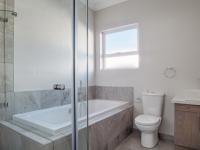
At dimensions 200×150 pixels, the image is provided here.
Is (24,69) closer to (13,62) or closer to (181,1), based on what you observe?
(13,62)

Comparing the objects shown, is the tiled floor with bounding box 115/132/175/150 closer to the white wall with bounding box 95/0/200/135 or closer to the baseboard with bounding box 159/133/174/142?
the baseboard with bounding box 159/133/174/142

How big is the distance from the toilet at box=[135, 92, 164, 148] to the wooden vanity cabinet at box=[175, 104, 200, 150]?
0.32 m

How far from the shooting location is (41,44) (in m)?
2.29

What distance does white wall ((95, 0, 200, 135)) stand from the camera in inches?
90.7

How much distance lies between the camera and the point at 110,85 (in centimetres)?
320

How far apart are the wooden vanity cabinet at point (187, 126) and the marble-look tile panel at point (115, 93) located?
1063 mm

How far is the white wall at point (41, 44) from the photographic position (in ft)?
6.61

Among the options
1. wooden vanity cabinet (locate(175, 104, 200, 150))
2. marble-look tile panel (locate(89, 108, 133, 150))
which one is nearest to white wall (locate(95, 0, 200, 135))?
marble-look tile panel (locate(89, 108, 133, 150))

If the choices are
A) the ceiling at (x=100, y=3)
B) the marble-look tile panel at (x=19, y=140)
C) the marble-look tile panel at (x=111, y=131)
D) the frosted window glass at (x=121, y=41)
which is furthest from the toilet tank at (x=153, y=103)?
the ceiling at (x=100, y=3)

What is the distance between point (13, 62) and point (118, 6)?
2337 mm

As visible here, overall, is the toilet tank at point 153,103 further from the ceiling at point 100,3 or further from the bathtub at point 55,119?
the ceiling at point 100,3

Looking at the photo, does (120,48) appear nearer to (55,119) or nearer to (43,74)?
(43,74)

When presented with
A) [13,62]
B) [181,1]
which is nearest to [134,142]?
[13,62]

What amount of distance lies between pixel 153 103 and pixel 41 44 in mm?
2097
